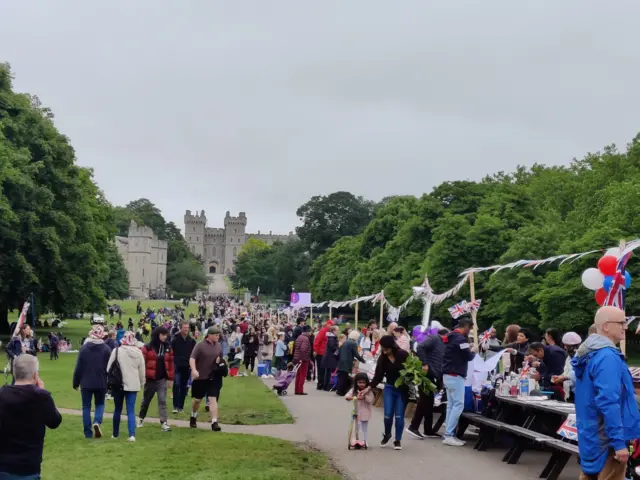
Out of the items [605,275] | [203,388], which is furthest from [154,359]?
[605,275]

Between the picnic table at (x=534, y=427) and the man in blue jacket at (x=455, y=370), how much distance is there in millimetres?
314

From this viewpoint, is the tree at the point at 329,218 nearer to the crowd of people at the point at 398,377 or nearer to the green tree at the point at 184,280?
the green tree at the point at 184,280

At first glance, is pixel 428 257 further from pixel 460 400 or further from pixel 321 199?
pixel 321 199

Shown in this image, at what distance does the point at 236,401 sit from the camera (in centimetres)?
1878

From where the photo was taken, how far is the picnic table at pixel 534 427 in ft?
32.0

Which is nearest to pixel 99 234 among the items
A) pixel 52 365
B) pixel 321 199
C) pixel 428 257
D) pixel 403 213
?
pixel 428 257

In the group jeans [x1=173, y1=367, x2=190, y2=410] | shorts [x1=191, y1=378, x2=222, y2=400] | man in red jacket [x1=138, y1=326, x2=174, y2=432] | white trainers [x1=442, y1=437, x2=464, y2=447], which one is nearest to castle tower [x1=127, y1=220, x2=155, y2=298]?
jeans [x1=173, y1=367, x2=190, y2=410]

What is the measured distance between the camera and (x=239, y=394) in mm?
20656

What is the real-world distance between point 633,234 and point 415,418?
27.2 m

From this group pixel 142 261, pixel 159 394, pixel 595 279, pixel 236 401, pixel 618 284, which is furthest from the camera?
pixel 142 261

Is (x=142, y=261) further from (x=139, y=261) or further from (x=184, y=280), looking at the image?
(x=184, y=280)

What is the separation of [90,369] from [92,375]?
0.32 ft

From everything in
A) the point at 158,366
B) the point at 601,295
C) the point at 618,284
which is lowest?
the point at 158,366

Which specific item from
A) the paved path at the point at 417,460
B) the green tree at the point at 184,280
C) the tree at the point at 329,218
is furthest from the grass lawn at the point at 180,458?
the green tree at the point at 184,280
